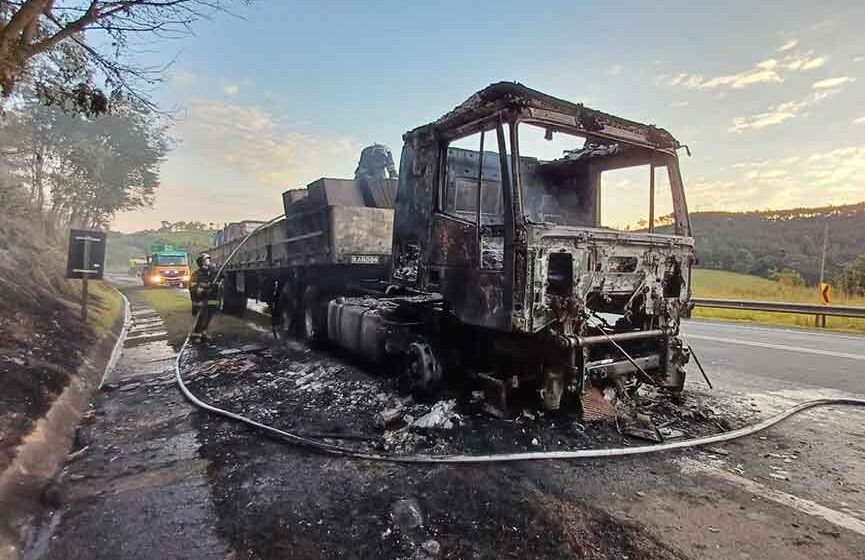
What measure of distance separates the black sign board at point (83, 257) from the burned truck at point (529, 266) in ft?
22.3

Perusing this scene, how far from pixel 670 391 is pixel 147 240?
80861 millimetres

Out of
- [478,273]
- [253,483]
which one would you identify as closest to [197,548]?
[253,483]

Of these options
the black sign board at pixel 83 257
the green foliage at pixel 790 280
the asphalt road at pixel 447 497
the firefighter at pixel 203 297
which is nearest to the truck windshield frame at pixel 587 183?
the asphalt road at pixel 447 497

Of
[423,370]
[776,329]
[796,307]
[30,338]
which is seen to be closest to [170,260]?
[30,338]

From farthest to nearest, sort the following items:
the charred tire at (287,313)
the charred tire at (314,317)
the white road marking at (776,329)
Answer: the white road marking at (776,329)
the charred tire at (287,313)
the charred tire at (314,317)

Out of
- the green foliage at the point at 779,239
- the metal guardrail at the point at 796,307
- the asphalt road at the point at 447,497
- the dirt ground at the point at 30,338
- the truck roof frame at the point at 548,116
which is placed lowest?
the asphalt road at the point at 447,497

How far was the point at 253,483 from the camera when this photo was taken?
3.31 metres

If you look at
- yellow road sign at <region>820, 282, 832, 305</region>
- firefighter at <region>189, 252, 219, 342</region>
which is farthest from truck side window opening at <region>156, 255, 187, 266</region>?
yellow road sign at <region>820, 282, 832, 305</region>

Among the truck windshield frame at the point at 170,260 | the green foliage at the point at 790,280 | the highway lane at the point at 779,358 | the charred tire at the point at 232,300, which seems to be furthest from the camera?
the truck windshield frame at the point at 170,260

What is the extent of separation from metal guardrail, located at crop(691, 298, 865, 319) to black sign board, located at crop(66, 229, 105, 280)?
38.9 ft

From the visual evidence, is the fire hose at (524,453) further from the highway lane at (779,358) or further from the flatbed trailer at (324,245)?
the flatbed trailer at (324,245)

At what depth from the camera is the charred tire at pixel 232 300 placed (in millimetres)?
13964

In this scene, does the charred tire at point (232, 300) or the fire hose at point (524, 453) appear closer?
the fire hose at point (524, 453)

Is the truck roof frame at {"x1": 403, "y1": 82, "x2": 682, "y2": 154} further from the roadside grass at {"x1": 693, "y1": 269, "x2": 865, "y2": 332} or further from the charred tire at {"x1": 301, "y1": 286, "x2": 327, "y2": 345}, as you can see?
the roadside grass at {"x1": 693, "y1": 269, "x2": 865, "y2": 332}
